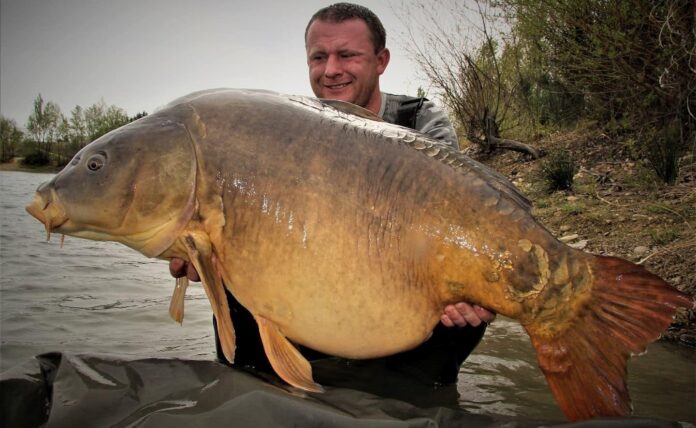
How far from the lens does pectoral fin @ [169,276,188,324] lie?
178 cm

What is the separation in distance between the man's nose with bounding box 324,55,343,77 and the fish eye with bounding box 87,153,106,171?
156cm

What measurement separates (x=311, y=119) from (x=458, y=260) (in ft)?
2.14

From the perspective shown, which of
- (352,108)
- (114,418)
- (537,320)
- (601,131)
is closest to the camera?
(114,418)

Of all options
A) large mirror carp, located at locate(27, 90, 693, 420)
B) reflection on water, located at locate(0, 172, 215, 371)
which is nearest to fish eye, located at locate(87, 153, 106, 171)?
large mirror carp, located at locate(27, 90, 693, 420)

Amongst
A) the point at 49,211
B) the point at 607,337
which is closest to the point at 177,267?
the point at 49,211

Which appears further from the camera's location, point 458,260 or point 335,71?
point 335,71

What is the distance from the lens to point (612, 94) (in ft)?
23.4

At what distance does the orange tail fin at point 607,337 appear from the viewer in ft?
4.54

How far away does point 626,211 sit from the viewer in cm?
476

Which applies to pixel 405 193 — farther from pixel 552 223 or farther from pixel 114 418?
pixel 552 223

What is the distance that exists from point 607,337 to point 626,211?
390 cm

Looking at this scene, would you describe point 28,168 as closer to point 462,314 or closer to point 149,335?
point 149,335

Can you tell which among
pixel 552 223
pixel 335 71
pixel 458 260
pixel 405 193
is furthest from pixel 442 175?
pixel 552 223

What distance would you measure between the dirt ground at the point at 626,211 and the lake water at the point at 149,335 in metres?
0.65
